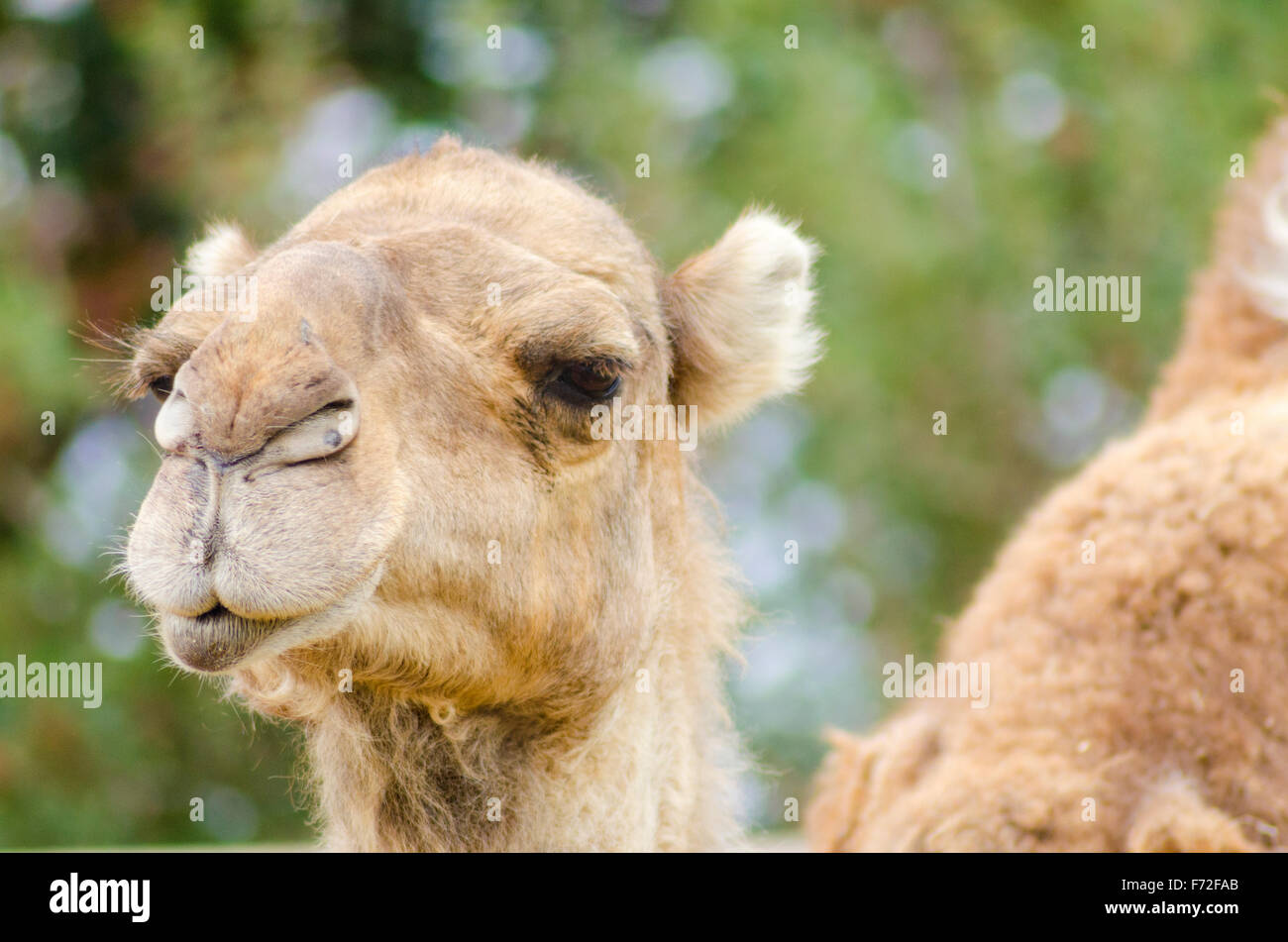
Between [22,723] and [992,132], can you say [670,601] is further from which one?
[992,132]

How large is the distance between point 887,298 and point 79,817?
8989mm

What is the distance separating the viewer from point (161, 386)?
3445mm

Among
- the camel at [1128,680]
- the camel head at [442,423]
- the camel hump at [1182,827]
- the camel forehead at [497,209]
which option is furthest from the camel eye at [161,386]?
the camel hump at [1182,827]

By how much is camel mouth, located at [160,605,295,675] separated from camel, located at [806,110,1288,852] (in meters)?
1.88

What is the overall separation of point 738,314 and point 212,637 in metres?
2.15

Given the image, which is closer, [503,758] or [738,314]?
[503,758]

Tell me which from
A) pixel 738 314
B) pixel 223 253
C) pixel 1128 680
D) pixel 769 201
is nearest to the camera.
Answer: pixel 1128 680

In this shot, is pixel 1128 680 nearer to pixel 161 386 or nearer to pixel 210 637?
pixel 210 637

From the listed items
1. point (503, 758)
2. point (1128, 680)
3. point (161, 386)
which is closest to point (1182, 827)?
point (1128, 680)

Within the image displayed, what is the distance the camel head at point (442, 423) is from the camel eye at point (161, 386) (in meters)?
0.01

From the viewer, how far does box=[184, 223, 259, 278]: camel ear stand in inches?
165

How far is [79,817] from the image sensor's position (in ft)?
34.0

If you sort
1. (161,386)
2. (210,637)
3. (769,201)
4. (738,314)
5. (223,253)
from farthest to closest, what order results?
(769,201)
(738,314)
(223,253)
(161,386)
(210,637)

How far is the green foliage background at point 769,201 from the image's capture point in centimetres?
1095
